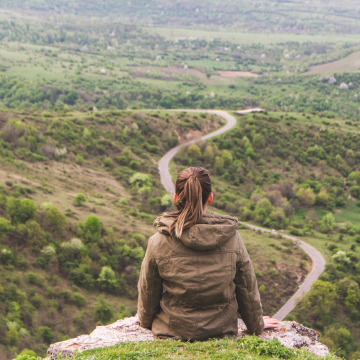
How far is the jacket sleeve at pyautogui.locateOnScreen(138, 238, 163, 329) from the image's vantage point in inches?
250

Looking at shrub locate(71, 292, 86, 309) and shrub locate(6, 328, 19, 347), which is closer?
shrub locate(6, 328, 19, 347)

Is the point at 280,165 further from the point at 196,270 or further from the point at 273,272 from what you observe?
the point at 196,270

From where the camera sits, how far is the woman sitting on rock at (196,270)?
19.5 feet

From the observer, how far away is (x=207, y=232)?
5.89 meters

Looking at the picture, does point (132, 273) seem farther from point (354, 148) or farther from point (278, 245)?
point (354, 148)

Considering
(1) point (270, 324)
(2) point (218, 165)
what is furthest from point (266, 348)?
(2) point (218, 165)

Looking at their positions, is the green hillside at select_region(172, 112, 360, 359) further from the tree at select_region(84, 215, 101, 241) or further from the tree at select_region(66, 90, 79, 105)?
the tree at select_region(66, 90, 79, 105)

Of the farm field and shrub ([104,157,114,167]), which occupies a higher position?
the farm field

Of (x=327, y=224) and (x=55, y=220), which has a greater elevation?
(x=55, y=220)

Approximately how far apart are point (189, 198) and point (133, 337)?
371 centimetres

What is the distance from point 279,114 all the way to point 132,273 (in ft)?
242

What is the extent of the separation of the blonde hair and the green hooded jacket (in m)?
0.15

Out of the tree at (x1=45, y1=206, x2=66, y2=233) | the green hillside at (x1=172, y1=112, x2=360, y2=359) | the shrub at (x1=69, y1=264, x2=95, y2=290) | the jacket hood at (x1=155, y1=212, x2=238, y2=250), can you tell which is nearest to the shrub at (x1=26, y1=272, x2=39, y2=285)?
the shrub at (x1=69, y1=264, x2=95, y2=290)

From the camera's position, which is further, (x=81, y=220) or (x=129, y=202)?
(x=129, y=202)
